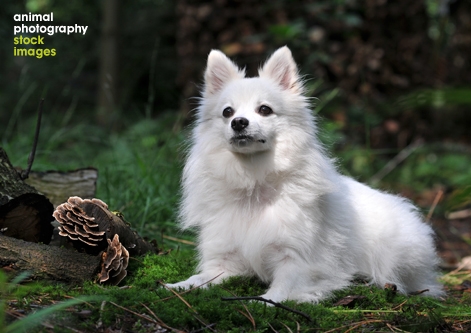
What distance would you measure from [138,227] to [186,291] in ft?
5.55

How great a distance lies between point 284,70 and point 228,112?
555 mm

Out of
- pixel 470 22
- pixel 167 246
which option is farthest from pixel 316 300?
pixel 470 22

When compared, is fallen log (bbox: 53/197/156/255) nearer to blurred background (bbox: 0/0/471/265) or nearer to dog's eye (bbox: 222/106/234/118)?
dog's eye (bbox: 222/106/234/118)

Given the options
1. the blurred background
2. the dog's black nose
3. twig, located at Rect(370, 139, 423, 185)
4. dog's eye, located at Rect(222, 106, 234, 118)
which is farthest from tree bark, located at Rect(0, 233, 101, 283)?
twig, located at Rect(370, 139, 423, 185)

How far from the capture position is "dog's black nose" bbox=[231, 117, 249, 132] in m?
3.40

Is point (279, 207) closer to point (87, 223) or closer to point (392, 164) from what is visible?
point (87, 223)

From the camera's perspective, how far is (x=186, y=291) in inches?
119

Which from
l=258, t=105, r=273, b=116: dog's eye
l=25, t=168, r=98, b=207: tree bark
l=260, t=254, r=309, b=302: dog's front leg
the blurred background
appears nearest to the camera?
l=260, t=254, r=309, b=302: dog's front leg

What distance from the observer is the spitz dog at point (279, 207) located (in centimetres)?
337

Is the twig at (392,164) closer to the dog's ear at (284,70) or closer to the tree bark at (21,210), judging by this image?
the dog's ear at (284,70)

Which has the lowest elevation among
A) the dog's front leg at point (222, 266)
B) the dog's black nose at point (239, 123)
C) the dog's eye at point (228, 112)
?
the dog's front leg at point (222, 266)

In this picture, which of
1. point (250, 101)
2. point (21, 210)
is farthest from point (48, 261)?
point (250, 101)

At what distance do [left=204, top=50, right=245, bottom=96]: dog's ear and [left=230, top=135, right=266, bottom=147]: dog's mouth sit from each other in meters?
0.63

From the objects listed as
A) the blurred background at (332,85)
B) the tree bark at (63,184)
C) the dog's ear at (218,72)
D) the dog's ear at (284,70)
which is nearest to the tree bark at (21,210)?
the tree bark at (63,184)
